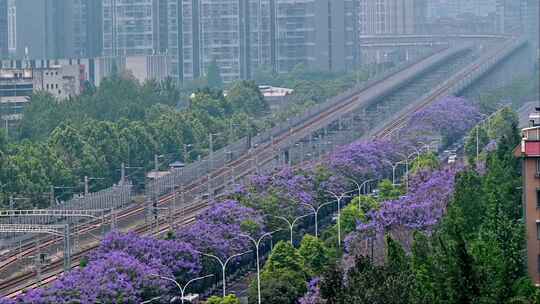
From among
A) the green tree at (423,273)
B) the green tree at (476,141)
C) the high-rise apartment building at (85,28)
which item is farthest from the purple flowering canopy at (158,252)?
the high-rise apartment building at (85,28)

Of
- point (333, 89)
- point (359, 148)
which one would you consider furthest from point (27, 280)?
point (333, 89)

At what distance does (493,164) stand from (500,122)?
37.8m

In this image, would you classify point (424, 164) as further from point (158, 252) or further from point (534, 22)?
point (534, 22)

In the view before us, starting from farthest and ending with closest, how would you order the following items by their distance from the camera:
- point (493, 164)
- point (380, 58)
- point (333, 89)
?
point (380, 58), point (333, 89), point (493, 164)

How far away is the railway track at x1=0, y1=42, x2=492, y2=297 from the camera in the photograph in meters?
62.6

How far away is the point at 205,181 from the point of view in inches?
3558

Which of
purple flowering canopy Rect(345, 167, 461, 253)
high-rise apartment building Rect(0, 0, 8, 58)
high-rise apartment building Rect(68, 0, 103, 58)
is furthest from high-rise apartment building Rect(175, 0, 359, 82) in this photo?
purple flowering canopy Rect(345, 167, 461, 253)

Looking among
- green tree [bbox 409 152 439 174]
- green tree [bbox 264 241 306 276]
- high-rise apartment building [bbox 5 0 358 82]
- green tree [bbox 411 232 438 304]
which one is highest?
high-rise apartment building [bbox 5 0 358 82]

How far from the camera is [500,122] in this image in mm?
95938

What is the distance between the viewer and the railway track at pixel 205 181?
62.6 metres

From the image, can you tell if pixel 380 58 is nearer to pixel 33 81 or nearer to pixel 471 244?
pixel 33 81

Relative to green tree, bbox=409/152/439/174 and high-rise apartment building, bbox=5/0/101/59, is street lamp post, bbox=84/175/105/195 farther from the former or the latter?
high-rise apartment building, bbox=5/0/101/59

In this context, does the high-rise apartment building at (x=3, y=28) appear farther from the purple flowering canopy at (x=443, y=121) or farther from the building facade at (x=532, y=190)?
the building facade at (x=532, y=190)

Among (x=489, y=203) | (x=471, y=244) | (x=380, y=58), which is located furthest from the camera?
(x=380, y=58)
